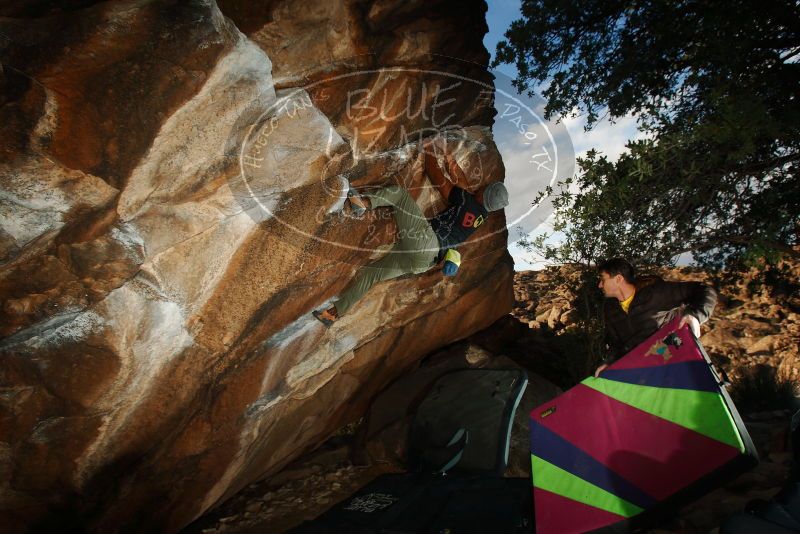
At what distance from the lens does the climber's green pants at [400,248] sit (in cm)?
454

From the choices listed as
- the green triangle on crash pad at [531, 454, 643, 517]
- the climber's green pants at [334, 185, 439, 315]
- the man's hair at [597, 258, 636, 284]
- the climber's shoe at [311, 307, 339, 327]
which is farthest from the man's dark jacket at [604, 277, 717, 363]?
the climber's shoe at [311, 307, 339, 327]

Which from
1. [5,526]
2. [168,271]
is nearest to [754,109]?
[168,271]

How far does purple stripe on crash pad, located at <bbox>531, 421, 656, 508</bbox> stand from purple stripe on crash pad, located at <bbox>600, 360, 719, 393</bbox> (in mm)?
749

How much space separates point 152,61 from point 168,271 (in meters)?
1.80

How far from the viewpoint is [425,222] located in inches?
182

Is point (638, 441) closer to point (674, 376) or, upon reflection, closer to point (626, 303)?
point (674, 376)

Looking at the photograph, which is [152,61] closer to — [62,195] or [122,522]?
[62,195]

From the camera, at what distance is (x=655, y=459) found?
294cm

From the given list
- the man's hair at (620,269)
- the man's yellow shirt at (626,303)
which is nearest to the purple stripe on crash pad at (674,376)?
the man's yellow shirt at (626,303)

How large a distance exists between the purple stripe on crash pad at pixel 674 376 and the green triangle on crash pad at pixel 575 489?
3.09ft

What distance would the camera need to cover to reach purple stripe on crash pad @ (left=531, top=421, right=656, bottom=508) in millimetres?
2919

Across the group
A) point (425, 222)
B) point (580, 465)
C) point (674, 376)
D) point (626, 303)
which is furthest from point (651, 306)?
point (425, 222)

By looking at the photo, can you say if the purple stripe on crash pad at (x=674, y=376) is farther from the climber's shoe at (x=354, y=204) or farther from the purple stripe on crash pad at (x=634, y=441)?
the climber's shoe at (x=354, y=204)

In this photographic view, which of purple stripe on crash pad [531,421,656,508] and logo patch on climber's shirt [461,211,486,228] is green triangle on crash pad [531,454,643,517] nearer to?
purple stripe on crash pad [531,421,656,508]
